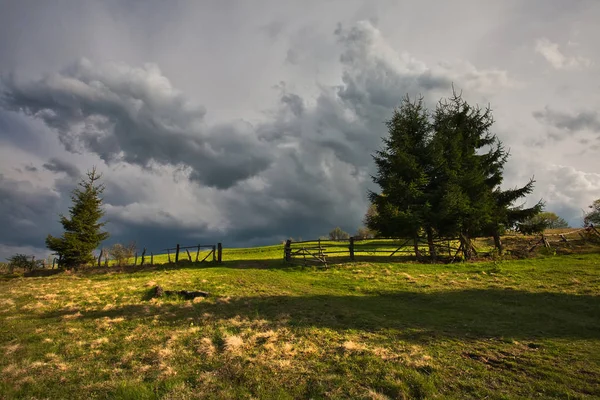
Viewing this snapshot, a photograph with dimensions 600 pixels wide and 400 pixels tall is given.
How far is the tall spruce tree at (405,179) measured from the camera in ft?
95.1

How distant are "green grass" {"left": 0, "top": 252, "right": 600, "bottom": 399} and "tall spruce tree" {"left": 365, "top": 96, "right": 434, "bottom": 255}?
859 centimetres

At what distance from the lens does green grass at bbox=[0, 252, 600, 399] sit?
24.8 ft

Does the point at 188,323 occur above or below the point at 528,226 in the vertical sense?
below

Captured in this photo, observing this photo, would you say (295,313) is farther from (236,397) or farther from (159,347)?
(236,397)

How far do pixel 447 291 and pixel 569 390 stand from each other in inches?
452

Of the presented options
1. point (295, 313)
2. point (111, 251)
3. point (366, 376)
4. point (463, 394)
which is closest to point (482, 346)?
point (463, 394)

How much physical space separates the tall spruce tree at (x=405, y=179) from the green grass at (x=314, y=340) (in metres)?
8.59

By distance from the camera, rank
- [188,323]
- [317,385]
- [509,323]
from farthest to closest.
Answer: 1. [188,323]
2. [509,323]
3. [317,385]

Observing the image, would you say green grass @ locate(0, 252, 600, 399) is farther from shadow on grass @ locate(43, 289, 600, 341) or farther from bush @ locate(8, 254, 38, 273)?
bush @ locate(8, 254, 38, 273)

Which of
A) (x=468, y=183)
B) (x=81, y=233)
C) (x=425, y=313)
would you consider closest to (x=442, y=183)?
(x=468, y=183)

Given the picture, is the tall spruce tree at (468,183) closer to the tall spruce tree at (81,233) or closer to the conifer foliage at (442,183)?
the conifer foliage at (442,183)

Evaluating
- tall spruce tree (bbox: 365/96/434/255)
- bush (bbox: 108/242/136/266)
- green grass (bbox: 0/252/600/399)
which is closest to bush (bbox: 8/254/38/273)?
bush (bbox: 108/242/136/266)

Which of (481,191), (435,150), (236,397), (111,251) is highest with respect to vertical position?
(435,150)

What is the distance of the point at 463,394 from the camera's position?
22.7 feet
